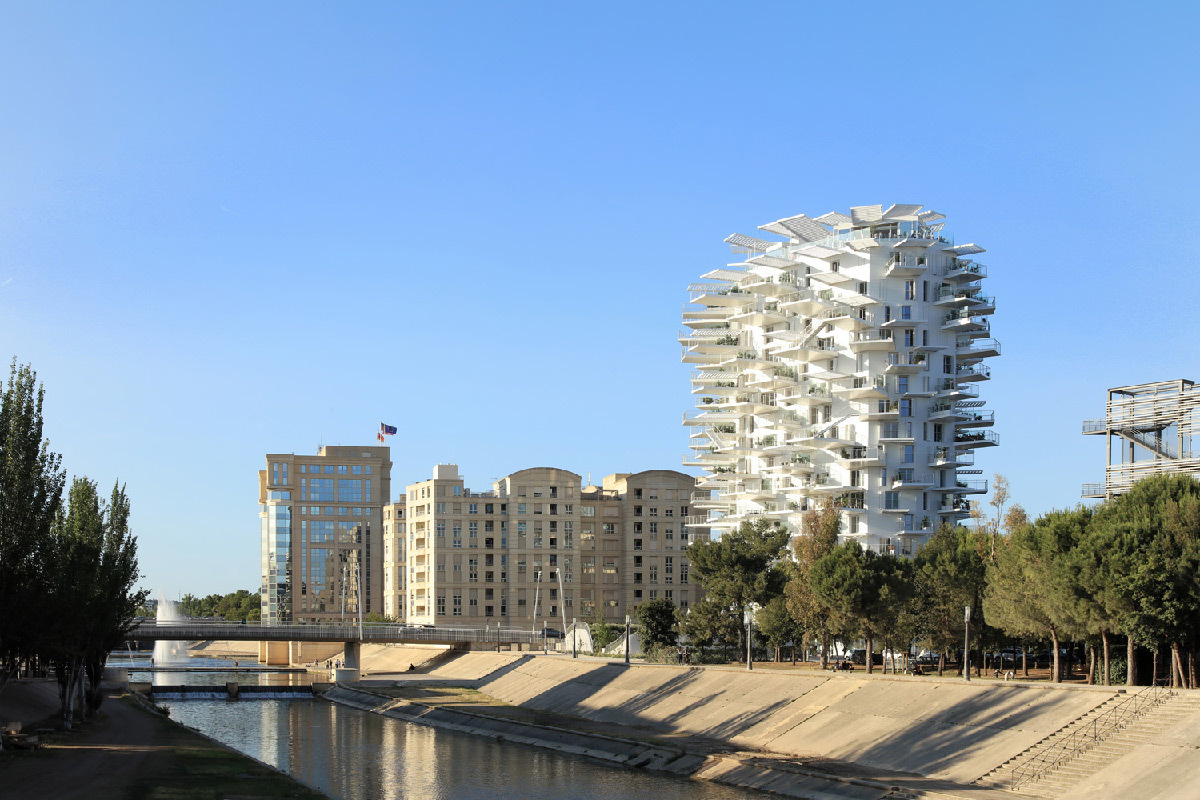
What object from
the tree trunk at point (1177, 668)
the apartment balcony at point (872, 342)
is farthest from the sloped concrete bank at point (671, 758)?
the apartment balcony at point (872, 342)

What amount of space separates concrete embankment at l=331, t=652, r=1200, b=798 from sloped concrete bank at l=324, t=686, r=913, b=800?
16 centimetres

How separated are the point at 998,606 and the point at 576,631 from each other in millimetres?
75711

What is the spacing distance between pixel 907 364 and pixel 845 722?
231 feet

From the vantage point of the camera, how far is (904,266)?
13262 centimetres

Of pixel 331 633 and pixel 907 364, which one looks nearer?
pixel 907 364

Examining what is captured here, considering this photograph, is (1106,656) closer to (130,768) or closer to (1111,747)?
(1111,747)

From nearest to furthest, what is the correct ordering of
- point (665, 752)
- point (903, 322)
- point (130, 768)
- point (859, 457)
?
1. point (130, 768)
2. point (665, 752)
3. point (903, 322)
4. point (859, 457)

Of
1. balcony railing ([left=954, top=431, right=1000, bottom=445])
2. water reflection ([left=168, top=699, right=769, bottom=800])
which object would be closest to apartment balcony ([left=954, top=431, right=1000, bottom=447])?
balcony railing ([left=954, top=431, right=1000, bottom=445])

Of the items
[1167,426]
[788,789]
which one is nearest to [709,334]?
[1167,426]

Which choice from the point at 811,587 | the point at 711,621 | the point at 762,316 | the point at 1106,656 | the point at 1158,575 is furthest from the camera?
the point at 762,316

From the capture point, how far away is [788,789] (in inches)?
2298

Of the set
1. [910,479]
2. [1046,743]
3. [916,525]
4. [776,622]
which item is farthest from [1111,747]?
[910,479]

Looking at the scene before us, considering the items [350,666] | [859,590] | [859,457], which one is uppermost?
[859,457]

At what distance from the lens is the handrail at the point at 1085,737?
174 ft
